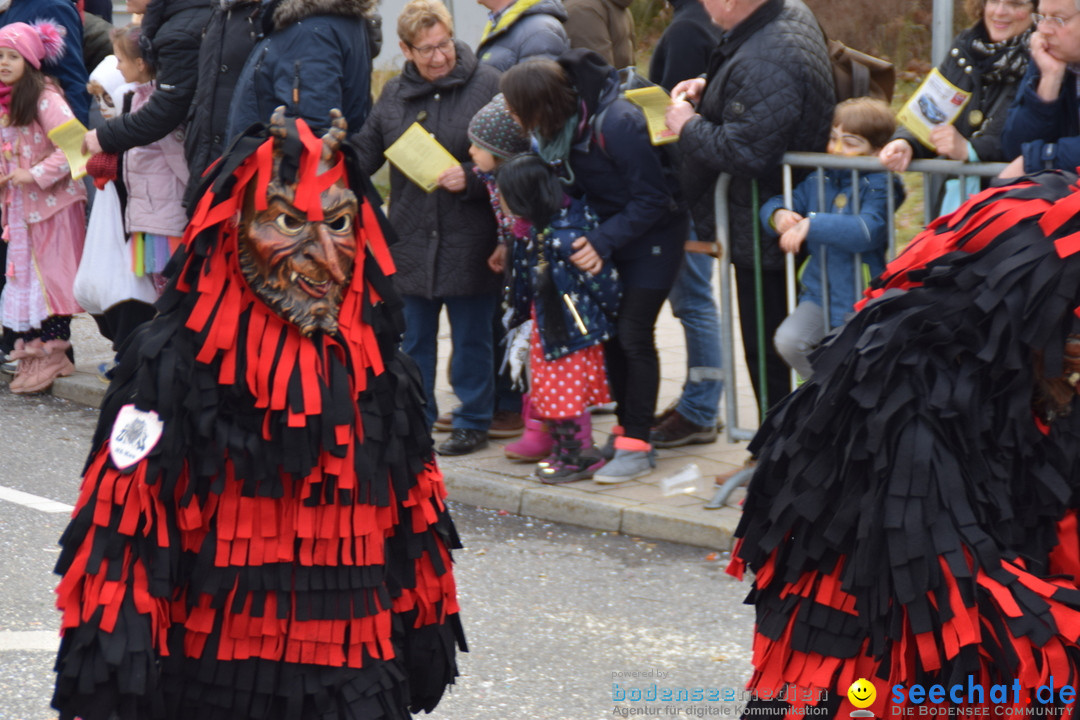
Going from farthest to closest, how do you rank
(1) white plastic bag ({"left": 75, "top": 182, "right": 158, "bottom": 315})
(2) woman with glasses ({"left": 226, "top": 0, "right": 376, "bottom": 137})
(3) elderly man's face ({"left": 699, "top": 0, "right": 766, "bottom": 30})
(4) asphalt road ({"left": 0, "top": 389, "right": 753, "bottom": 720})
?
A: (1) white plastic bag ({"left": 75, "top": 182, "right": 158, "bottom": 315}), (2) woman with glasses ({"left": 226, "top": 0, "right": 376, "bottom": 137}), (3) elderly man's face ({"left": 699, "top": 0, "right": 766, "bottom": 30}), (4) asphalt road ({"left": 0, "top": 389, "right": 753, "bottom": 720})

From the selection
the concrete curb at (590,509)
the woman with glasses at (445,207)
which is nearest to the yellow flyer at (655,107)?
the woman with glasses at (445,207)

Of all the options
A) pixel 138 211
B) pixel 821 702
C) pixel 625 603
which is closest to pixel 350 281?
pixel 821 702

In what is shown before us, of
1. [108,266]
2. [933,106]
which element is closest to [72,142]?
[108,266]

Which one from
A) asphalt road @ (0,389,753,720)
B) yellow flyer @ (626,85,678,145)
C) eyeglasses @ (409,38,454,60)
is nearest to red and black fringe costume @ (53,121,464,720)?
asphalt road @ (0,389,753,720)

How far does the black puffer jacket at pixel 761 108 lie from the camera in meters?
5.37

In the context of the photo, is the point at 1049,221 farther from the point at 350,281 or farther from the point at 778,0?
the point at 778,0

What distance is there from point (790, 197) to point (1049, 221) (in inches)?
120

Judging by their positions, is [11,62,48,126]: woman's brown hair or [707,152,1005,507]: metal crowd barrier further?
[11,62,48,126]: woman's brown hair

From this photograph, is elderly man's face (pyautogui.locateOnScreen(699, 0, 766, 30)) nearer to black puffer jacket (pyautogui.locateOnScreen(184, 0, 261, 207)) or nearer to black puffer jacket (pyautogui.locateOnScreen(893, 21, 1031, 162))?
black puffer jacket (pyautogui.locateOnScreen(893, 21, 1031, 162))

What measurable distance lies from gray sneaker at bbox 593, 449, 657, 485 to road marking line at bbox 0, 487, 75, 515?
2.14 meters

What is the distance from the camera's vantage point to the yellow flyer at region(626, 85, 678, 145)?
563cm

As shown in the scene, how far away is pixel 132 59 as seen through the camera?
6977 millimetres

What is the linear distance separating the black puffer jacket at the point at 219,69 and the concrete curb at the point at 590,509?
176 centimetres

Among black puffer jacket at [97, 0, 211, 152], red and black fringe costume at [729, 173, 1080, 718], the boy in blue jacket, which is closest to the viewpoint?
red and black fringe costume at [729, 173, 1080, 718]
